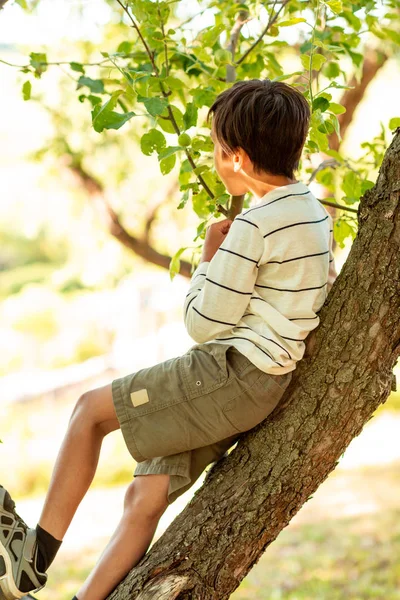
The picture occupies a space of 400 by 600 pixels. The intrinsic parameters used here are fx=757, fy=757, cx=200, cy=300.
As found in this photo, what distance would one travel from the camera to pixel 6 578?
1.71 metres

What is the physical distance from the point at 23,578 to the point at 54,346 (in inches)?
411

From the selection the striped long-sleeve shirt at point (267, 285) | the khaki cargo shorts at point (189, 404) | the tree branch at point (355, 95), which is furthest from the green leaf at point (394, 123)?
the tree branch at point (355, 95)

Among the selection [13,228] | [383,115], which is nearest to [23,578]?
[383,115]

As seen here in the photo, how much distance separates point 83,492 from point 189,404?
0.34m

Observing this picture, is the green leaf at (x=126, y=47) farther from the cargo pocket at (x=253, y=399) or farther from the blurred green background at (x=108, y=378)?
the cargo pocket at (x=253, y=399)

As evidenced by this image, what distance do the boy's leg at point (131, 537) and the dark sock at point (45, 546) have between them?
0.11m

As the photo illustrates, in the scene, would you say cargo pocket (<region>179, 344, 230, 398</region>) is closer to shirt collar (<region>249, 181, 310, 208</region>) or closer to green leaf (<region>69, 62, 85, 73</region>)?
shirt collar (<region>249, 181, 310, 208</region>)

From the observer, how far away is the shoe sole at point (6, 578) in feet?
5.61

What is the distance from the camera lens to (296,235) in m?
1.76

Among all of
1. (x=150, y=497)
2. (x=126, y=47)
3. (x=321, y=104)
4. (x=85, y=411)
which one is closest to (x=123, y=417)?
(x=85, y=411)

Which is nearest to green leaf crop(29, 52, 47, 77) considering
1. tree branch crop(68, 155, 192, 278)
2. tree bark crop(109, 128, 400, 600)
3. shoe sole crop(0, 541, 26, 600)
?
tree bark crop(109, 128, 400, 600)

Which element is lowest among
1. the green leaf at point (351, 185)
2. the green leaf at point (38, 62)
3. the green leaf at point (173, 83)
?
the green leaf at point (351, 185)

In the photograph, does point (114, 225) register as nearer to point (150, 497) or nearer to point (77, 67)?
Answer: point (77, 67)

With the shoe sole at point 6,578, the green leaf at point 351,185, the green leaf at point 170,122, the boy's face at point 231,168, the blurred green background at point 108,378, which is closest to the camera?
the shoe sole at point 6,578
